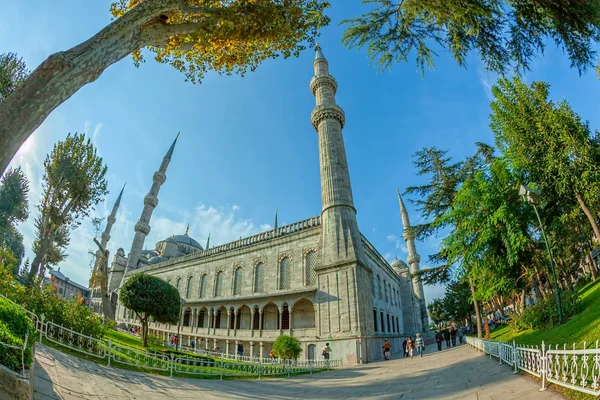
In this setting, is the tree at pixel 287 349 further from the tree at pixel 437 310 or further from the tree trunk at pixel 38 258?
the tree at pixel 437 310

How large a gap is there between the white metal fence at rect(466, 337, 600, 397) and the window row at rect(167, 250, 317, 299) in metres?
13.5

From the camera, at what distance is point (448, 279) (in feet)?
68.3

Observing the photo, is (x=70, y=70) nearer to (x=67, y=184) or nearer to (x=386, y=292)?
(x=67, y=184)

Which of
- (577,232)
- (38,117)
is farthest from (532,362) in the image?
(577,232)

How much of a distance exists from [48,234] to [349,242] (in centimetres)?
1838

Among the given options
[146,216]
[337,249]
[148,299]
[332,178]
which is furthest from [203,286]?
[146,216]

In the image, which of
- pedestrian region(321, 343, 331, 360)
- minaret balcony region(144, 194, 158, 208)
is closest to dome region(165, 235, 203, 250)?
minaret balcony region(144, 194, 158, 208)

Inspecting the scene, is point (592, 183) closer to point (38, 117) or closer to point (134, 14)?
point (134, 14)

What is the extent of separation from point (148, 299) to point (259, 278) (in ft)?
31.1

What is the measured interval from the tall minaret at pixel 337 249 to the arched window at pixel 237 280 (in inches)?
353

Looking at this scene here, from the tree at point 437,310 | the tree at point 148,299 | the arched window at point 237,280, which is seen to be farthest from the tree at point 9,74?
the tree at point 437,310

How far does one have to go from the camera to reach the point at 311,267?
21.4 meters

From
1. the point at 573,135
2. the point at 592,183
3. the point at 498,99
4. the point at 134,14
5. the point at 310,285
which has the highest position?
the point at 498,99

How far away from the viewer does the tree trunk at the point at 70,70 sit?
4121 mm
